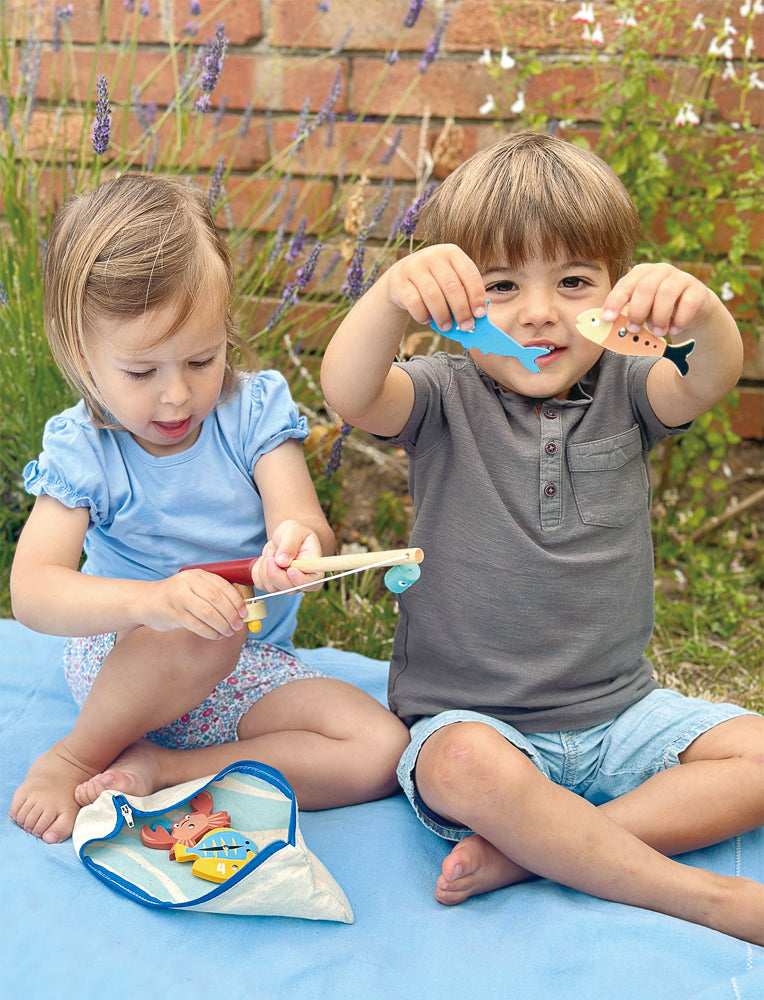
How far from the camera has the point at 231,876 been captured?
1002 millimetres

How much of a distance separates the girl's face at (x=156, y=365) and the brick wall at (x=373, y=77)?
80cm

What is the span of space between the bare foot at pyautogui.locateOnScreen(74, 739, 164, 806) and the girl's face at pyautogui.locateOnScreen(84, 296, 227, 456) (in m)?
0.38

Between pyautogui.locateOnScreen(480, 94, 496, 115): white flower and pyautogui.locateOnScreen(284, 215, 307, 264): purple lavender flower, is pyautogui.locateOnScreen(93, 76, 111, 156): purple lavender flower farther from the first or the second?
pyautogui.locateOnScreen(480, 94, 496, 115): white flower

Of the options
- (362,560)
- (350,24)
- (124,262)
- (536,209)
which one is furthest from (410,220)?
(362,560)

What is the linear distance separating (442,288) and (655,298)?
0.21m

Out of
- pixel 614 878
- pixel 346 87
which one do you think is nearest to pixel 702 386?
pixel 614 878

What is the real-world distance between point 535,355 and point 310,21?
1243 millimetres

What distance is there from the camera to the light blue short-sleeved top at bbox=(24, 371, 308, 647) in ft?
4.09

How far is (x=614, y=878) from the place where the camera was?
1.04 meters

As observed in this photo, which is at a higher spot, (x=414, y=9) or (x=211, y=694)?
(x=414, y=9)

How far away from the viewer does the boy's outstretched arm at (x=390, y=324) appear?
3.29 feet

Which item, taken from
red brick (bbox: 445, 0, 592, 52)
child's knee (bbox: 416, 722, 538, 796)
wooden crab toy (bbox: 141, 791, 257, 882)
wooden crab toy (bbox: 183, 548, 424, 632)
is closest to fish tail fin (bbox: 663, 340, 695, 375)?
wooden crab toy (bbox: 183, 548, 424, 632)

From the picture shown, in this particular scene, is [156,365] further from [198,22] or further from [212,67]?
[198,22]

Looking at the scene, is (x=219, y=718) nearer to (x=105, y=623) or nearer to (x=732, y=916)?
(x=105, y=623)
